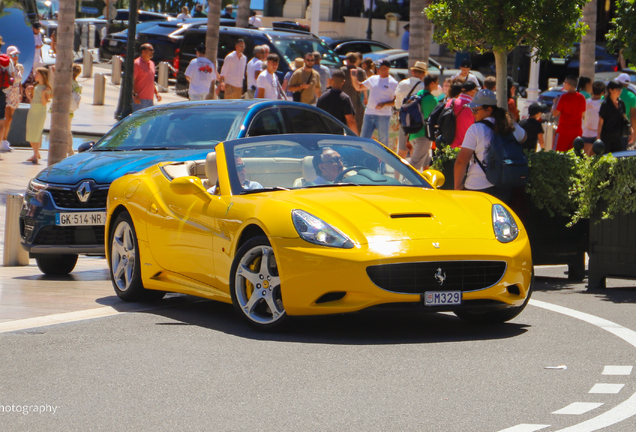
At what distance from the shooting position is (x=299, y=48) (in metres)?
28.7

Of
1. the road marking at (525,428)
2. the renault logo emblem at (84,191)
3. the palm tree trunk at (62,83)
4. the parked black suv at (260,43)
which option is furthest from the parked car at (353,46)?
the road marking at (525,428)

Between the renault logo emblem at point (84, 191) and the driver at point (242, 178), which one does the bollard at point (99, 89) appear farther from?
the driver at point (242, 178)

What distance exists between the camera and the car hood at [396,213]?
6.91 m

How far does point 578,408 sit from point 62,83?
12.1 m

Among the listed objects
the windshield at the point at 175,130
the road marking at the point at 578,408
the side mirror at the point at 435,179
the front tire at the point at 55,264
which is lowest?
the front tire at the point at 55,264

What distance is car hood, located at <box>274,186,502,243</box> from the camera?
22.7 ft

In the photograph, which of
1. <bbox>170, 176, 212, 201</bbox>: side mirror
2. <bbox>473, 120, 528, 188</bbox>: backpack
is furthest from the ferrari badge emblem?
<bbox>473, 120, 528, 188</bbox>: backpack

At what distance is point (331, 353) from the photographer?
6473 mm

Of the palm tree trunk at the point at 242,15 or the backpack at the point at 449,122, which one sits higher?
the palm tree trunk at the point at 242,15

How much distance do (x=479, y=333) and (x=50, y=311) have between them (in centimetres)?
321

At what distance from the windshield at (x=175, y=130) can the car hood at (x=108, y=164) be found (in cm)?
23

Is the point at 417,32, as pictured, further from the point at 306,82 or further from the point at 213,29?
the point at 213,29

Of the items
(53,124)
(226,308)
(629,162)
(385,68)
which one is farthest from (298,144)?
(385,68)

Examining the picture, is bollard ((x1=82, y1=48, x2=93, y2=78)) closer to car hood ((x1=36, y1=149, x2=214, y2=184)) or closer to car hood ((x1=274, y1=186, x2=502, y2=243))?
Answer: car hood ((x1=36, y1=149, x2=214, y2=184))
